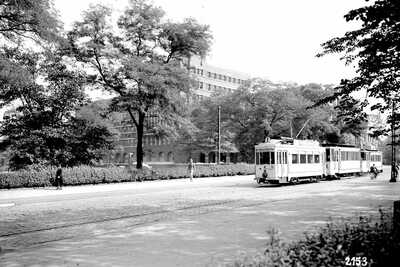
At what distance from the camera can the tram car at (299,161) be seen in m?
27.0

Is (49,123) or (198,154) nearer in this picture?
(49,123)

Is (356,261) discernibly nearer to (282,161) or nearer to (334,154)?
(282,161)

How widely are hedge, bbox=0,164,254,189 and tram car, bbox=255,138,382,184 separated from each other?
10704 millimetres

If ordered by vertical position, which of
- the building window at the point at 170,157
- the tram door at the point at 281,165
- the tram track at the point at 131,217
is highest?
the building window at the point at 170,157

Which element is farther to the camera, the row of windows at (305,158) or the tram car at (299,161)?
the row of windows at (305,158)

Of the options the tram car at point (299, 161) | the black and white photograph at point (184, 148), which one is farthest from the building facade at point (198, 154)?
the tram car at point (299, 161)

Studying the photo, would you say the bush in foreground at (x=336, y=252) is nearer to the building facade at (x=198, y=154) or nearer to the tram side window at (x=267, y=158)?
the tram side window at (x=267, y=158)

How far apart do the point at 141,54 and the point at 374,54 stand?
2782cm

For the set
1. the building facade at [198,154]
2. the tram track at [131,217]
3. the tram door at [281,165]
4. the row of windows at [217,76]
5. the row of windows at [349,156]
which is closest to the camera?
the tram track at [131,217]

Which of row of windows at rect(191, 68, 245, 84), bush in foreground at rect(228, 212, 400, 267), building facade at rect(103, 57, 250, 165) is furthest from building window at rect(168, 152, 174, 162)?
bush in foreground at rect(228, 212, 400, 267)

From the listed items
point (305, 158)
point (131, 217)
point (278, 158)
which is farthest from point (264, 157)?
point (131, 217)

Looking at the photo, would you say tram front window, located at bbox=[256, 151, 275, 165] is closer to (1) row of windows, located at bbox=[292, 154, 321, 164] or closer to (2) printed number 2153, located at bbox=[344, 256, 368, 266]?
(1) row of windows, located at bbox=[292, 154, 321, 164]

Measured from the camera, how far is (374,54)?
810 cm

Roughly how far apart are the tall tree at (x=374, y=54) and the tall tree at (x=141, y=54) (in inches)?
866
